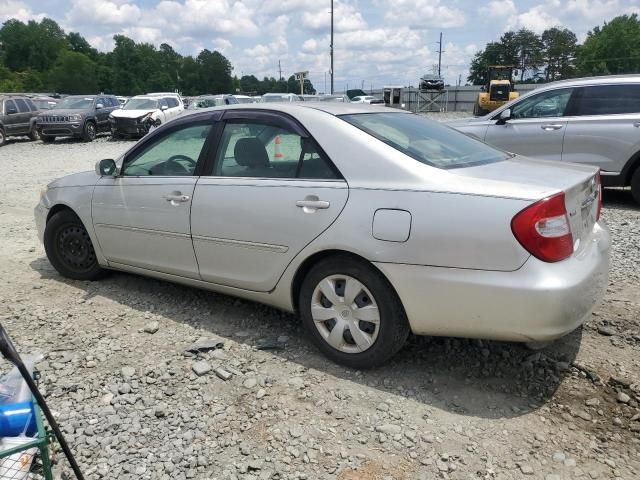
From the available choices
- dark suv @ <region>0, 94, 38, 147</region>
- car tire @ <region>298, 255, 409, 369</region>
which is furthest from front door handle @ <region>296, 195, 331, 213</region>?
dark suv @ <region>0, 94, 38, 147</region>

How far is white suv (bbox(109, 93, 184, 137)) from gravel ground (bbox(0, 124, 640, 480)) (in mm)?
16814

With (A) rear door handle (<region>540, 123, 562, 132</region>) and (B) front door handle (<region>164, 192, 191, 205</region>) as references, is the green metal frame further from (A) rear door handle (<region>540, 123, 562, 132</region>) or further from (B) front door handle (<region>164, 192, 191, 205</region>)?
(A) rear door handle (<region>540, 123, 562, 132</region>)

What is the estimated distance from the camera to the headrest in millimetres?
3678

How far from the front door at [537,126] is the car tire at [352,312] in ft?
18.8

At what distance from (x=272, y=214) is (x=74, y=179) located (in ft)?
8.00

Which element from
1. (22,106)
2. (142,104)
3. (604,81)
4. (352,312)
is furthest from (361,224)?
Answer: (22,106)

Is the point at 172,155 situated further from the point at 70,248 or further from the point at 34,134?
the point at 34,134

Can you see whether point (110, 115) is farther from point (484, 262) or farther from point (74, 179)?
point (484, 262)

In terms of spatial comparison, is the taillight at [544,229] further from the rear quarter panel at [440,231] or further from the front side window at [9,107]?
the front side window at [9,107]

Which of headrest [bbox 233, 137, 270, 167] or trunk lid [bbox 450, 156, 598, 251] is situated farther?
headrest [bbox 233, 137, 270, 167]

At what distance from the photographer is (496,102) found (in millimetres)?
34031

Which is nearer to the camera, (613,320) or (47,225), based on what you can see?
(613,320)

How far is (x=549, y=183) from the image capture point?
9.50ft

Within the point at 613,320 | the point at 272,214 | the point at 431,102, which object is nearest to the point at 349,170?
the point at 272,214
